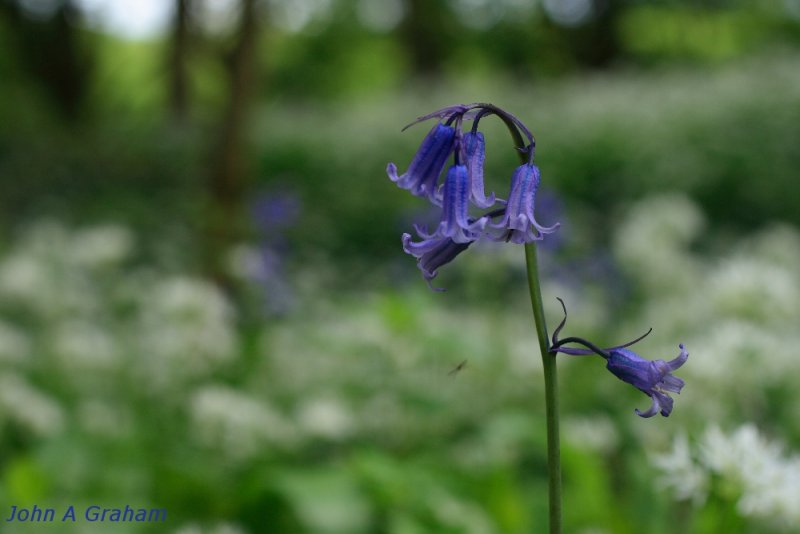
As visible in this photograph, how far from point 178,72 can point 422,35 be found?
5890mm

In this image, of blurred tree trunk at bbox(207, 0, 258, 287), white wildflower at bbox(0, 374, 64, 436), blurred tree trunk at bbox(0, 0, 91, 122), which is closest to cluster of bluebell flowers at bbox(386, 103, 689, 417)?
white wildflower at bbox(0, 374, 64, 436)

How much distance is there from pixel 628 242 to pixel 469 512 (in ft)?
7.58

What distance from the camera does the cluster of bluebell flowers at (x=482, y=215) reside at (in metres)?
1.11

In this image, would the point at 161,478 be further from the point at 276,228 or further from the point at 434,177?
the point at 276,228

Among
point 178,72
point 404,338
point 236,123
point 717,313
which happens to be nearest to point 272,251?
point 404,338

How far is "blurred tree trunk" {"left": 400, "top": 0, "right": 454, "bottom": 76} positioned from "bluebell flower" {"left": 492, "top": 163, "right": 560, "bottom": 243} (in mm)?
17747

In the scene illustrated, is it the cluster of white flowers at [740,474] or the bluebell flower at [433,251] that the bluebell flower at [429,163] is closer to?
the bluebell flower at [433,251]

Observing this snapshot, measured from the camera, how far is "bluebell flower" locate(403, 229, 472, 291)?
116 cm

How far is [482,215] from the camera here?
111cm

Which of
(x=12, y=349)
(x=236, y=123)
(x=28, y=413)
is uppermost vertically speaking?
(x=236, y=123)

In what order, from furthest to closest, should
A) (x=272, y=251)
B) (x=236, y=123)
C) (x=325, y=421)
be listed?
(x=236, y=123)
(x=272, y=251)
(x=325, y=421)

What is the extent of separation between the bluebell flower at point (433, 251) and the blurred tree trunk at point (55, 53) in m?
16.4

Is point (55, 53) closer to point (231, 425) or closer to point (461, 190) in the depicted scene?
point (231, 425)

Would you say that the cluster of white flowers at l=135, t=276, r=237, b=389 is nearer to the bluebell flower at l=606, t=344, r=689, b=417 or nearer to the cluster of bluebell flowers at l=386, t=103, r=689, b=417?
the cluster of bluebell flowers at l=386, t=103, r=689, b=417
